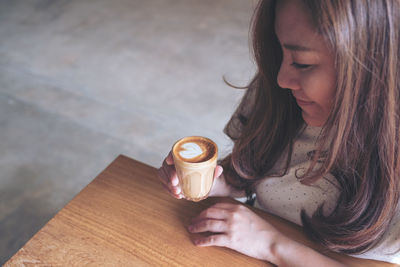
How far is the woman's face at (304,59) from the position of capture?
2.33ft

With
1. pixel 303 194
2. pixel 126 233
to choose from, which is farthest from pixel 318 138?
pixel 126 233

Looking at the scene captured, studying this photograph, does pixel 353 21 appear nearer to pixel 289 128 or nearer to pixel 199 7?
pixel 289 128

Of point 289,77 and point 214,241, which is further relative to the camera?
point 214,241

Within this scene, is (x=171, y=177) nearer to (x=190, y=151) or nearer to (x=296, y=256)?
(x=190, y=151)

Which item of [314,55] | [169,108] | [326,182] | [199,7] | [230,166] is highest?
[314,55]

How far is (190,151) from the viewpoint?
35.1 inches

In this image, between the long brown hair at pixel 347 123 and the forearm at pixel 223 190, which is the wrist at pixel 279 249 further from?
the forearm at pixel 223 190

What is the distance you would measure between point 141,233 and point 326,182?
21.6 inches

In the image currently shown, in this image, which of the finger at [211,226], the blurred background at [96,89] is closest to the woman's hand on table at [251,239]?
the finger at [211,226]

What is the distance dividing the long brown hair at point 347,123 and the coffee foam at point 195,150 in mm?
196

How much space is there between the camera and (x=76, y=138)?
2516 mm

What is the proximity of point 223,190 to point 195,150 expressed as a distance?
326mm

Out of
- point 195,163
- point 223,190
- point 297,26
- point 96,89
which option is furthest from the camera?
point 96,89

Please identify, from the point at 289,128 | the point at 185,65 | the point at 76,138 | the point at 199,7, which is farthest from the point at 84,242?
the point at 199,7
